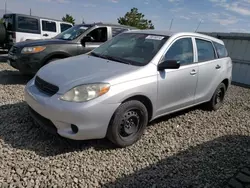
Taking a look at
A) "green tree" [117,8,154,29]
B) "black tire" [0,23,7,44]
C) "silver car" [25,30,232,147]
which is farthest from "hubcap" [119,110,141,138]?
"green tree" [117,8,154,29]

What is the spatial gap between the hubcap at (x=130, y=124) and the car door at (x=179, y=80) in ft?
1.42

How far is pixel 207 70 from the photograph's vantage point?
405cm

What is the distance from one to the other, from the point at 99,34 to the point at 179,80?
3.60 metres

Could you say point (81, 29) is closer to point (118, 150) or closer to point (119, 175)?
point (118, 150)

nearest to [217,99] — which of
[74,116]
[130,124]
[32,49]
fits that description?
[130,124]

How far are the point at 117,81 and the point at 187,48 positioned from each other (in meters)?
1.75

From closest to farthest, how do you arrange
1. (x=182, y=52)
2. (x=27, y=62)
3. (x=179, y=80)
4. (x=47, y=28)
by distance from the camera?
(x=179, y=80), (x=182, y=52), (x=27, y=62), (x=47, y=28)

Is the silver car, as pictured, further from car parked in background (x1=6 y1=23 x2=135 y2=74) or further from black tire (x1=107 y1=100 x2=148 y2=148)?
car parked in background (x1=6 y1=23 x2=135 y2=74)

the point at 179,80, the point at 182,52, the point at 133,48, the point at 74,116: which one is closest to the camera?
the point at 74,116

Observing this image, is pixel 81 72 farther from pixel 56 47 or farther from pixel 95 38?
pixel 95 38

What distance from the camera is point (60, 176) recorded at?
2.31m

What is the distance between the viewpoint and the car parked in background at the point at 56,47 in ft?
17.1

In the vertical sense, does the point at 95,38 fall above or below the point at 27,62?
above

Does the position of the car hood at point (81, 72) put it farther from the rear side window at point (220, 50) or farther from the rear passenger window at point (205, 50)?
the rear side window at point (220, 50)
